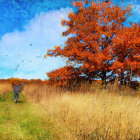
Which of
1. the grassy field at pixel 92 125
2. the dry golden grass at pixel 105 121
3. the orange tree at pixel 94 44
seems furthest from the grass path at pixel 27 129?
the orange tree at pixel 94 44

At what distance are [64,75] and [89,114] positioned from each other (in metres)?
6.84

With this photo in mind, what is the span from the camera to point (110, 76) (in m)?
13.1

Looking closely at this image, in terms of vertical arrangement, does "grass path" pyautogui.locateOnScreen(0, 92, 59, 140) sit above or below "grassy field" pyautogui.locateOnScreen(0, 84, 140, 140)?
below

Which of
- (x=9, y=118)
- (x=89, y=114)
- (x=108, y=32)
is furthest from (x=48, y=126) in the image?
(x=108, y=32)

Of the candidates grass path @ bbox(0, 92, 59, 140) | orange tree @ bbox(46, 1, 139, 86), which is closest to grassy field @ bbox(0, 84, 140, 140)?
grass path @ bbox(0, 92, 59, 140)

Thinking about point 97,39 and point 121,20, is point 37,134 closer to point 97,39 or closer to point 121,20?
point 97,39

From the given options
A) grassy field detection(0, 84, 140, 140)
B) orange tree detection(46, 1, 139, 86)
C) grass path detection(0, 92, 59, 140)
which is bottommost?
grass path detection(0, 92, 59, 140)

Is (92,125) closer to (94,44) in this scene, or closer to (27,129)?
(27,129)

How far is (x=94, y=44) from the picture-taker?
1176 cm

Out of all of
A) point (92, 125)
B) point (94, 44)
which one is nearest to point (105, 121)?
point (92, 125)

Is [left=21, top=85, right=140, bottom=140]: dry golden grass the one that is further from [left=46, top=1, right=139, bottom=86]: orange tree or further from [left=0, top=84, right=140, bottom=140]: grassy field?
[left=46, top=1, right=139, bottom=86]: orange tree

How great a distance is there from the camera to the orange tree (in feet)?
37.0

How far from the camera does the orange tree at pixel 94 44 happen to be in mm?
11281

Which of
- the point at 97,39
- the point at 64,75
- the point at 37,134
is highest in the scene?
the point at 97,39
